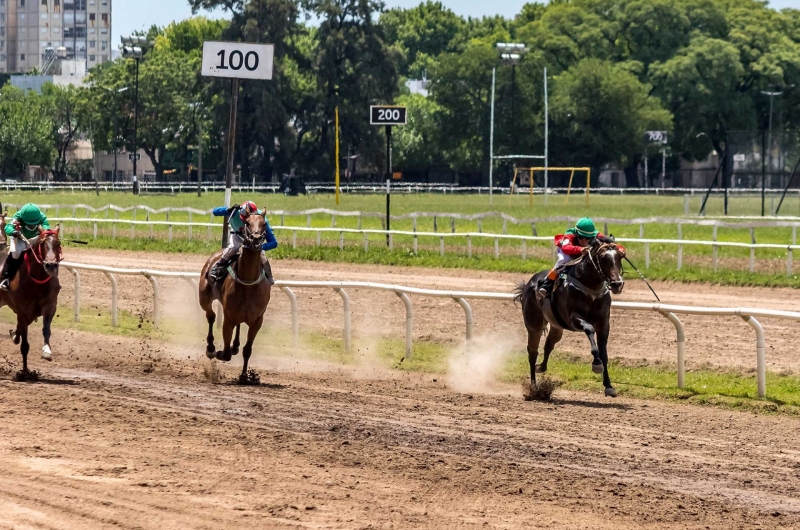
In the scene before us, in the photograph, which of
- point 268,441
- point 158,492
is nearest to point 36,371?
point 268,441

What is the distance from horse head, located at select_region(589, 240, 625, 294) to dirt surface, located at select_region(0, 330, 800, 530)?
3.38ft

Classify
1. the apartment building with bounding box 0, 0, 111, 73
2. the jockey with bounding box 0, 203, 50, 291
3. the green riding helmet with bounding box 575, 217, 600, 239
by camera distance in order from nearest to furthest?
the green riding helmet with bounding box 575, 217, 600, 239 → the jockey with bounding box 0, 203, 50, 291 → the apartment building with bounding box 0, 0, 111, 73

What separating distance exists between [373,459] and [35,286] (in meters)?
5.41

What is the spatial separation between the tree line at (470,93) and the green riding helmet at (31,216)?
1963 inches

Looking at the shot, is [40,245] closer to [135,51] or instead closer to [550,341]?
[550,341]

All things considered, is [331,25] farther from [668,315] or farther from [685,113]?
[668,315]

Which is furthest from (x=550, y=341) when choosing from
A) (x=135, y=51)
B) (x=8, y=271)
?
(x=135, y=51)

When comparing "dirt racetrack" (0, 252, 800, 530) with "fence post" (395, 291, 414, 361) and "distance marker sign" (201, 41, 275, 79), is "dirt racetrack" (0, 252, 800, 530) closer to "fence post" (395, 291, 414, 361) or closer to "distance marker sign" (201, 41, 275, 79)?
"fence post" (395, 291, 414, 361)

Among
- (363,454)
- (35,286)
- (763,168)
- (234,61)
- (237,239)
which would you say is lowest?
(363,454)

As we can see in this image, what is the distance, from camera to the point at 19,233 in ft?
39.0

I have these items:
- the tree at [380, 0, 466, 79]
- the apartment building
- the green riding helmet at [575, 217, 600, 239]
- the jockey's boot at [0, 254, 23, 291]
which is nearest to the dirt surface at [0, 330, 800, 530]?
the jockey's boot at [0, 254, 23, 291]

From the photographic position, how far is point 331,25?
68.5 m

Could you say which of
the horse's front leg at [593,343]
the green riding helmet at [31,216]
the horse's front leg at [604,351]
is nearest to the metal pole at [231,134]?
the green riding helmet at [31,216]

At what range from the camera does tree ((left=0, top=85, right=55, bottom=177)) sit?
80.4 meters
